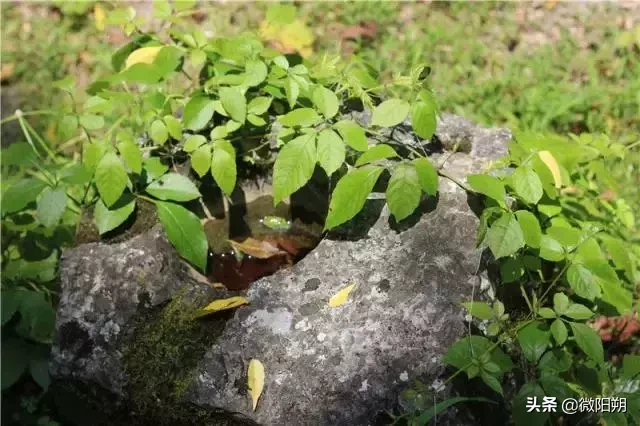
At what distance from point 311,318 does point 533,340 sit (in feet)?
2.09

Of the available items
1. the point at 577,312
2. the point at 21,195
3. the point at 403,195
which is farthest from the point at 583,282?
the point at 21,195

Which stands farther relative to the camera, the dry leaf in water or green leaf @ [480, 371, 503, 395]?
the dry leaf in water

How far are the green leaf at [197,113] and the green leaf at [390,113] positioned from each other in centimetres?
59

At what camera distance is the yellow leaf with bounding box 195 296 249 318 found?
2.09 m

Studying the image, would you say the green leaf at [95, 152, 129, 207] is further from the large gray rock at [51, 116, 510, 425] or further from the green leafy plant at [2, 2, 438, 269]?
the large gray rock at [51, 116, 510, 425]

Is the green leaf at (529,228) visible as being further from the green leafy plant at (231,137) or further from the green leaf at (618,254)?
the green leaf at (618,254)

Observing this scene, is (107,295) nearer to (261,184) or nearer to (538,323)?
(261,184)

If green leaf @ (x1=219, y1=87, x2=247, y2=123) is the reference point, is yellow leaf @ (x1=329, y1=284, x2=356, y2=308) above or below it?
below

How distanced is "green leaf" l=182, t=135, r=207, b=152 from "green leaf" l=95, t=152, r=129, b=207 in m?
0.23

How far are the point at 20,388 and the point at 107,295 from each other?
3.37ft

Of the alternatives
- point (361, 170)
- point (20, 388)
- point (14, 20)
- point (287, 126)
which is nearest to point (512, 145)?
A: point (361, 170)

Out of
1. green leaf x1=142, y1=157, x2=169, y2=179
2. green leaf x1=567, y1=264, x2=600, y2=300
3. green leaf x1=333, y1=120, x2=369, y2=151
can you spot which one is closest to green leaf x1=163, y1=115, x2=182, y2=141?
green leaf x1=142, y1=157, x2=169, y2=179

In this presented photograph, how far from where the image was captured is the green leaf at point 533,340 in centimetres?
204

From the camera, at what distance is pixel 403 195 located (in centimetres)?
218
